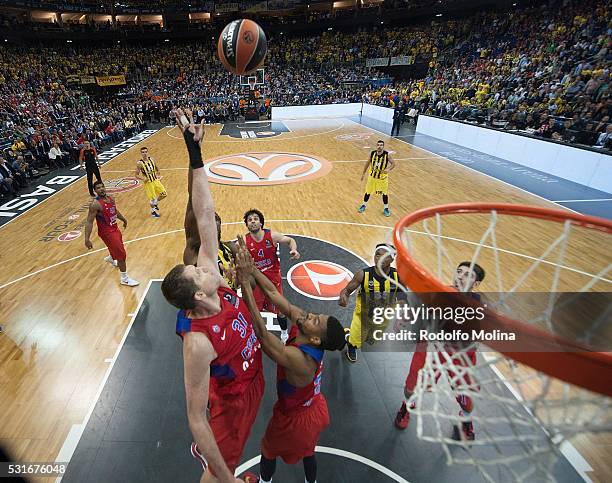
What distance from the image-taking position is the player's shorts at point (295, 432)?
2484 mm

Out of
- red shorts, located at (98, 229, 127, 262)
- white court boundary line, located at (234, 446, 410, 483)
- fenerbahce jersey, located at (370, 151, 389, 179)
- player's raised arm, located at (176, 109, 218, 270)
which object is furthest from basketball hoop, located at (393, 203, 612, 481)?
red shorts, located at (98, 229, 127, 262)

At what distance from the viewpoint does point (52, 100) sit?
910 inches

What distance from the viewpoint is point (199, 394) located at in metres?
1.84

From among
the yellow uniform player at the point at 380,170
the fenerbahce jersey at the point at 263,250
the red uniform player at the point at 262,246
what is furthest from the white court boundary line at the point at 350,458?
the yellow uniform player at the point at 380,170

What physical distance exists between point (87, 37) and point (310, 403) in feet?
137

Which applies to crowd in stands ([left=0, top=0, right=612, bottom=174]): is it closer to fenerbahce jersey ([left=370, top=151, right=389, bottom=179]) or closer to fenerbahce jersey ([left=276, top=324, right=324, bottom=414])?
fenerbahce jersey ([left=370, top=151, right=389, bottom=179])

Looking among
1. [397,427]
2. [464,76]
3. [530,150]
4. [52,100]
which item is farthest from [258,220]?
[52,100]

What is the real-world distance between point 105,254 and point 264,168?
7240 mm

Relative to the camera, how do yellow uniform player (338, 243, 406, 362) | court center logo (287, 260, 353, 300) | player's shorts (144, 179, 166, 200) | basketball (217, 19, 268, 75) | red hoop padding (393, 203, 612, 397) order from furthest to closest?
player's shorts (144, 179, 166, 200) → basketball (217, 19, 268, 75) → court center logo (287, 260, 353, 300) → yellow uniform player (338, 243, 406, 362) → red hoop padding (393, 203, 612, 397)

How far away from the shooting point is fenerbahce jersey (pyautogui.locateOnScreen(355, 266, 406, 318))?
156 inches

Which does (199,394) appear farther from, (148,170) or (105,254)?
(148,170)

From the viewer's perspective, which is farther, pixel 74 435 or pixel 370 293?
pixel 370 293

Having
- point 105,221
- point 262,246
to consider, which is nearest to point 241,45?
point 105,221

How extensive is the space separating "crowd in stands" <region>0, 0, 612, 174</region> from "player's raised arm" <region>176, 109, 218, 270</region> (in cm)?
1181
